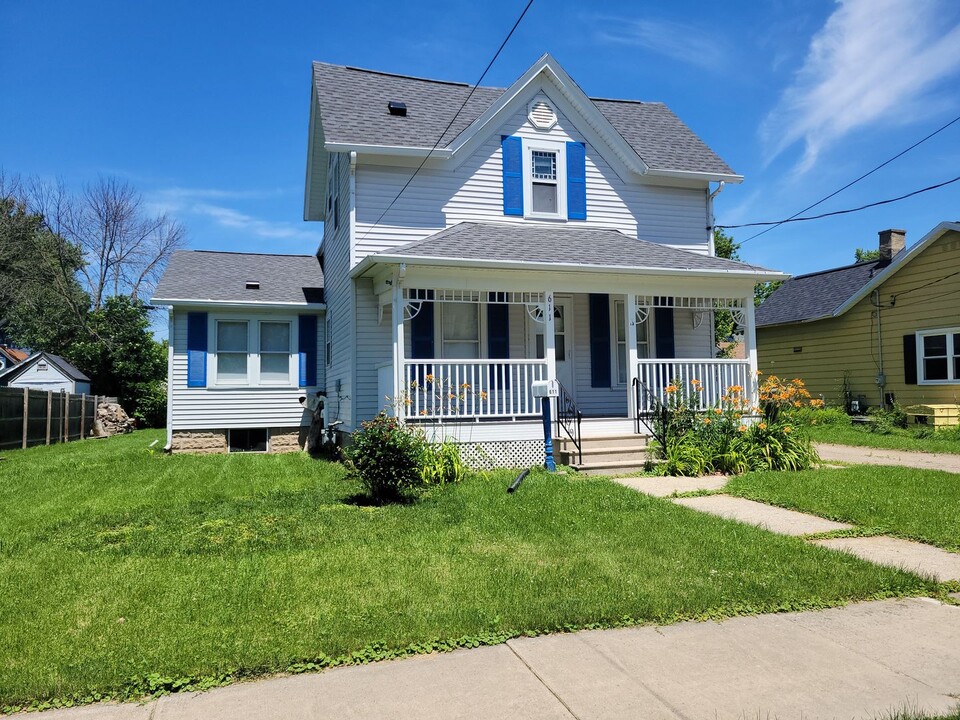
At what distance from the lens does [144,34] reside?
1230cm

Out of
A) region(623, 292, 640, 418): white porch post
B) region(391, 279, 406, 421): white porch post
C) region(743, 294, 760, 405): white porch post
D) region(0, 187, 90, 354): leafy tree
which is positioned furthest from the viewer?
region(0, 187, 90, 354): leafy tree

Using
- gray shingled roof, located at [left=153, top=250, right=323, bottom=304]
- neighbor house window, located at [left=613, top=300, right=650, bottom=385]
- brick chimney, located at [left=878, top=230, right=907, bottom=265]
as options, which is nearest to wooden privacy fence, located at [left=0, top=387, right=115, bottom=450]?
gray shingled roof, located at [left=153, top=250, right=323, bottom=304]

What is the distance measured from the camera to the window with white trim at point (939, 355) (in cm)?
1683

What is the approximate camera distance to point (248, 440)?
16.2 m

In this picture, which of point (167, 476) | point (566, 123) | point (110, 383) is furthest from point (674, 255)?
point (110, 383)

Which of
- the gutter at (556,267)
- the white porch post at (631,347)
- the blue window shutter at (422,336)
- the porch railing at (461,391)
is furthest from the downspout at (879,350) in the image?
the blue window shutter at (422,336)

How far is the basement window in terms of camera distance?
16.0m

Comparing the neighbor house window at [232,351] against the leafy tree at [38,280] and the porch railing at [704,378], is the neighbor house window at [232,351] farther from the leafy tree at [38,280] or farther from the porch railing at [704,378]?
the leafy tree at [38,280]

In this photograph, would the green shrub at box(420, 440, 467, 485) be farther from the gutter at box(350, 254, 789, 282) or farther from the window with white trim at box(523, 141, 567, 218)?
the window with white trim at box(523, 141, 567, 218)

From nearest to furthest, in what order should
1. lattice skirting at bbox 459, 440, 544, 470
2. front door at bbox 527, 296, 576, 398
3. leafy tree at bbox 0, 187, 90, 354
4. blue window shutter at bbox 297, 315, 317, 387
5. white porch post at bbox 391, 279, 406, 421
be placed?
1. white porch post at bbox 391, 279, 406, 421
2. lattice skirting at bbox 459, 440, 544, 470
3. front door at bbox 527, 296, 576, 398
4. blue window shutter at bbox 297, 315, 317, 387
5. leafy tree at bbox 0, 187, 90, 354

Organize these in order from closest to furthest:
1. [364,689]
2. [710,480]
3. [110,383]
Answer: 1. [364,689]
2. [710,480]
3. [110,383]

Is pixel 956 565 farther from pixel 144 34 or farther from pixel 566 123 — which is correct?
pixel 144 34

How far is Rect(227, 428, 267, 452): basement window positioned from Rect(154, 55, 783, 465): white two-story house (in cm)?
50

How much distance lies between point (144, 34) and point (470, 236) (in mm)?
6896
